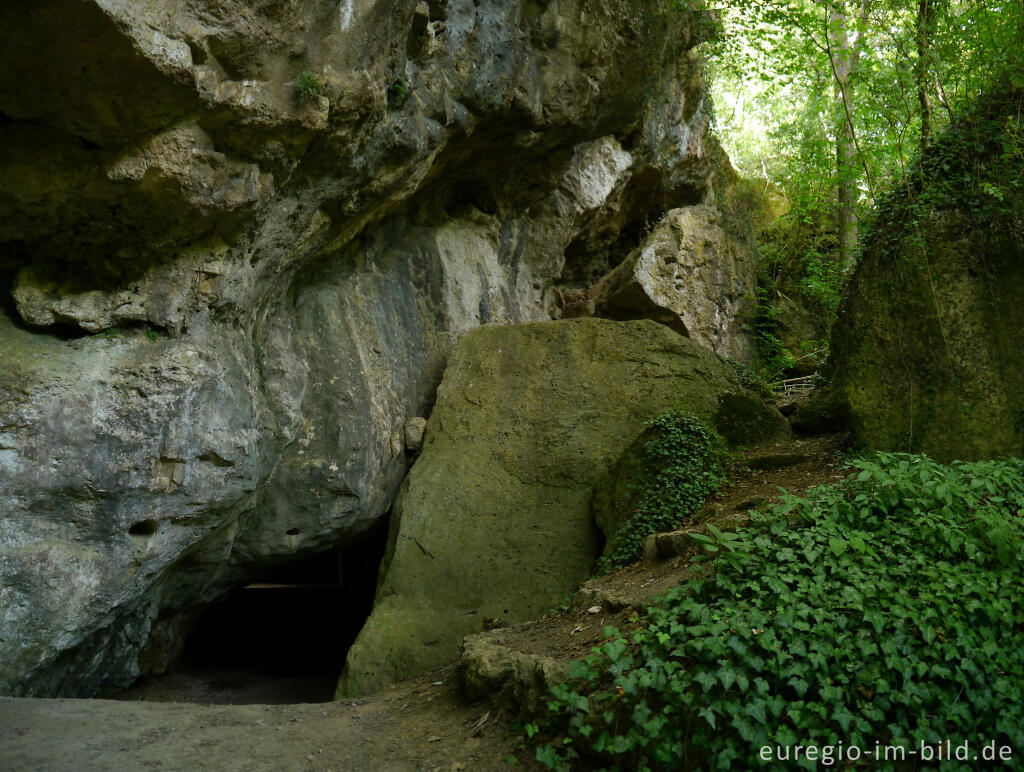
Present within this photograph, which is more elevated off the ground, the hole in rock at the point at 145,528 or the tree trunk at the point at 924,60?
the tree trunk at the point at 924,60

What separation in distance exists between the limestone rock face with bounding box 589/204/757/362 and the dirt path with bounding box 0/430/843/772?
21.3 feet

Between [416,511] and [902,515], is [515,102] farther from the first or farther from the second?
[902,515]

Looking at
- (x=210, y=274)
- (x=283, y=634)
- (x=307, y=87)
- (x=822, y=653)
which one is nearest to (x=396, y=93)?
(x=307, y=87)

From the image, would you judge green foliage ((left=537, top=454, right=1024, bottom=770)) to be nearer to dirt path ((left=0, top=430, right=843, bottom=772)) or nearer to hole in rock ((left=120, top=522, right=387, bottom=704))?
dirt path ((left=0, top=430, right=843, bottom=772))

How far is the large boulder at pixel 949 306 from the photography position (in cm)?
610

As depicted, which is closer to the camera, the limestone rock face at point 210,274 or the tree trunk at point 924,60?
the limestone rock face at point 210,274

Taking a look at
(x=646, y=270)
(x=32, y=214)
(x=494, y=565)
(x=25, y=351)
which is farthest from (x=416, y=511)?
(x=646, y=270)

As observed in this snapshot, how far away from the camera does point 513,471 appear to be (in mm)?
7887

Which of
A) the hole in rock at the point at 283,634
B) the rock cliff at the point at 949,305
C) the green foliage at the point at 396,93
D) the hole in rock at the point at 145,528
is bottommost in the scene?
the hole in rock at the point at 283,634

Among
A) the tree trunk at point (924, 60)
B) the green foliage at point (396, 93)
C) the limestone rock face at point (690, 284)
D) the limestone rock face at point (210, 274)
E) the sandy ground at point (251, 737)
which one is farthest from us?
the limestone rock face at point (690, 284)

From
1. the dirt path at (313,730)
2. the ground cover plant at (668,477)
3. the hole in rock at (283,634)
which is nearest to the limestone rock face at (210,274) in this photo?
the dirt path at (313,730)

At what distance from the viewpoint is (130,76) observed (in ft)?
14.8

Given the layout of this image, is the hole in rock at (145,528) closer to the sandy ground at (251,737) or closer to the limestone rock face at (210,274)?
the limestone rock face at (210,274)

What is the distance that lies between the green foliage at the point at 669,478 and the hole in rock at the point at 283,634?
337cm
